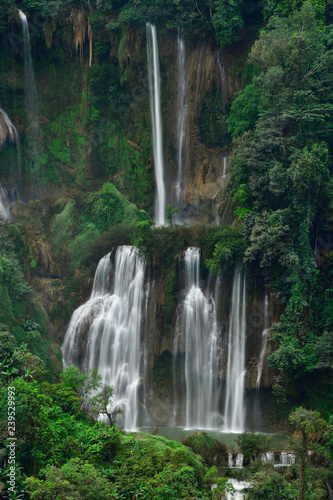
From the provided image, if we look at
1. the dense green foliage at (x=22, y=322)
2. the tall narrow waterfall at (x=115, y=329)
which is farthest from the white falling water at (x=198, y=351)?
the dense green foliage at (x=22, y=322)

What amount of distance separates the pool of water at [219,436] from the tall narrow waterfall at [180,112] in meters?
13.7

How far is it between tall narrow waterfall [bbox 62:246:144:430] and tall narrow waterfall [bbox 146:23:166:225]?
6.61 metres

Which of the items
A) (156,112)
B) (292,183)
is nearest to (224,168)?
(156,112)

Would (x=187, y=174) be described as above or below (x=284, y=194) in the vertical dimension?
above

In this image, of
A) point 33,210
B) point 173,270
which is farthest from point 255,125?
point 33,210

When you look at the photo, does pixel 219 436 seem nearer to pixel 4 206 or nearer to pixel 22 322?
pixel 22 322

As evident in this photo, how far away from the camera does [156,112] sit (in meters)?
37.7

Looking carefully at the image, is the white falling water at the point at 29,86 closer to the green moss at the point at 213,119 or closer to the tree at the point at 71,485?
the green moss at the point at 213,119

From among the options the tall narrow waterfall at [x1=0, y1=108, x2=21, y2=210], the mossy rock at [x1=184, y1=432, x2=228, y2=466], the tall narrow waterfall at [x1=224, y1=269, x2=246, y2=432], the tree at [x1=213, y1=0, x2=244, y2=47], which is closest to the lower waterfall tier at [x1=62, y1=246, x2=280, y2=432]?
the tall narrow waterfall at [x1=224, y1=269, x2=246, y2=432]

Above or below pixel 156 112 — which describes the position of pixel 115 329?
below

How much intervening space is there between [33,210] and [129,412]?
575 inches

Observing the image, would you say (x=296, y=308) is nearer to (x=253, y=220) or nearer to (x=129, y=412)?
(x=253, y=220)

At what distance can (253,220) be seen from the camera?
2758 centimetres

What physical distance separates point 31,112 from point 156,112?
320 inches
